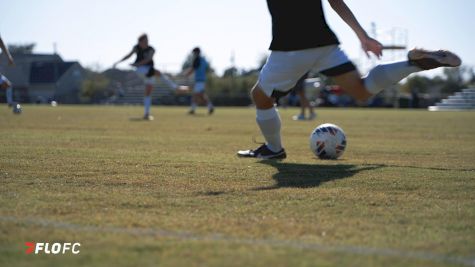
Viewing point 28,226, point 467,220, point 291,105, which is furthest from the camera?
point 291,105

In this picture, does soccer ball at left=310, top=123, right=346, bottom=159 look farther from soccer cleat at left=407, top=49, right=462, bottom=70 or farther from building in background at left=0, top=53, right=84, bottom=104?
building in background at left=0, top=53, right=84, bottom=104

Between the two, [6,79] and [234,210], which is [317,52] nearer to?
[234,210]

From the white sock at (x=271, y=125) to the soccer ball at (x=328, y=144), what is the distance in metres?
0.45

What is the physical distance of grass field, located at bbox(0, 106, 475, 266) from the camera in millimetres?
2861

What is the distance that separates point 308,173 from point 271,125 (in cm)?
146

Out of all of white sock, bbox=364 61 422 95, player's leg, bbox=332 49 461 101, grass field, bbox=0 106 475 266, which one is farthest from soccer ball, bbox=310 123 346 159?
white sock, bbox=364 61 422 95

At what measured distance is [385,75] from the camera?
6145 mm

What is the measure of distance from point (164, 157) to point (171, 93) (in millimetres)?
56228

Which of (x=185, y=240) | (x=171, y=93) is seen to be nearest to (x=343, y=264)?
(x=185, y=240)

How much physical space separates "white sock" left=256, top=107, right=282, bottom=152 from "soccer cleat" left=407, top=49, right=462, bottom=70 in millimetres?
1751

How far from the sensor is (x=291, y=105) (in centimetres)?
5278

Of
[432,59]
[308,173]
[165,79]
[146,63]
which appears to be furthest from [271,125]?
[165,79]

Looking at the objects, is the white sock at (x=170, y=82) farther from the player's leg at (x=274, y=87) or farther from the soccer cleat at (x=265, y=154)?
the player's leg at (x=274, y=87)

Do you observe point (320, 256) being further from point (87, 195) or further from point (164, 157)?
point (164, 157)
